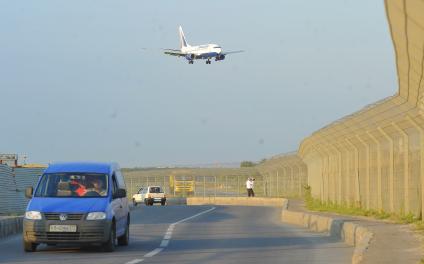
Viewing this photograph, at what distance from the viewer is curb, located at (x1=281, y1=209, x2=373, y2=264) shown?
1742 cm

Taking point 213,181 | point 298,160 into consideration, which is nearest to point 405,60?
point 298,160

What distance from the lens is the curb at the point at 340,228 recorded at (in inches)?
686

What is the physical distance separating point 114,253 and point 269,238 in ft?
22.0

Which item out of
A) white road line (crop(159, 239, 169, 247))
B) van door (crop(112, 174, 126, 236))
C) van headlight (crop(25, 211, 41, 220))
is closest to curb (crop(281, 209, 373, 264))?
white road line (crop(159, 239, 169, 247))

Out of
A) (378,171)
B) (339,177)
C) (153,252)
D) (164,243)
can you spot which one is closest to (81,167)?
(153,252)

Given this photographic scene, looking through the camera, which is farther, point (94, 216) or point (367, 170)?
point (367, 170)

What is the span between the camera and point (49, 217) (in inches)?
742

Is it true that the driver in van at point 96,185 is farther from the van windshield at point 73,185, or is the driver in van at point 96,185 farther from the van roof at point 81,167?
the van roof at point 81,167

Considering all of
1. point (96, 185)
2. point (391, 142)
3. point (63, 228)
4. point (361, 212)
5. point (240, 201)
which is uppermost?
point (391, 142)

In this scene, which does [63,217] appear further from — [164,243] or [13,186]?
[13,186]

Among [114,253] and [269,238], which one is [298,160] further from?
[114,253]

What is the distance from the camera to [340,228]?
82.3ft

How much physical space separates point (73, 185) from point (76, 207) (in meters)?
1.20

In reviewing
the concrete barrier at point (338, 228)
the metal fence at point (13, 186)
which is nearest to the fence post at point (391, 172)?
the concrete barrier at point (338, 228)
